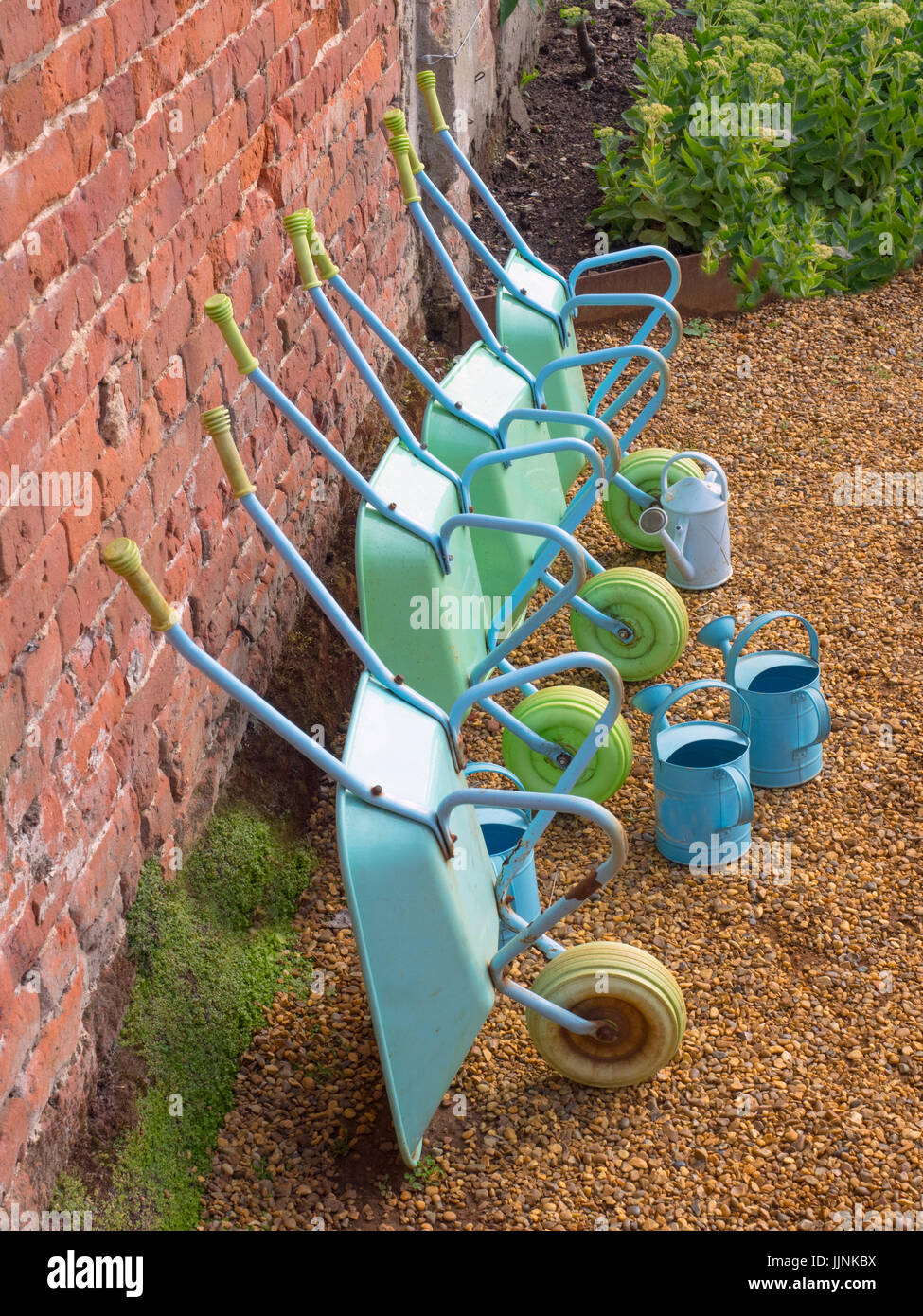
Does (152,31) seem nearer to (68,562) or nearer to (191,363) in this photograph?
(191,363)

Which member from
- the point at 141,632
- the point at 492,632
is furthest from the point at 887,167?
the point at 141,632

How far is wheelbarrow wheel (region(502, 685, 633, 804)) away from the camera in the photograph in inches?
131

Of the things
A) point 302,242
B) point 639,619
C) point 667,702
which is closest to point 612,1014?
point 667,702

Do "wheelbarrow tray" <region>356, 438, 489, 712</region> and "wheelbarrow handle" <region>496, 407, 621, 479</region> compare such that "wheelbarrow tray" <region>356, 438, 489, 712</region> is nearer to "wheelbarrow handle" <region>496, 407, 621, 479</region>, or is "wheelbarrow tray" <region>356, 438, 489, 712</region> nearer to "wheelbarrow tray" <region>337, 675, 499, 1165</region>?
"wheelbarrow handle" <region>496, 407, 621, 479</region>

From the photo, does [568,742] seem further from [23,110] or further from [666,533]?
[23,110]

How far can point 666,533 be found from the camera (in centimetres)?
407

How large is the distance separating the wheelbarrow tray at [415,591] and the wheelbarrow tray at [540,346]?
101cm

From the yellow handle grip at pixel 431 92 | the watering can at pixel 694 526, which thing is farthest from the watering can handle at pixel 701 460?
the yellow handle grip at pixel 431 92

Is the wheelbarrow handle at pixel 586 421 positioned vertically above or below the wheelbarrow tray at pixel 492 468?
above

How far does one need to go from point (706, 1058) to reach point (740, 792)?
664 mm

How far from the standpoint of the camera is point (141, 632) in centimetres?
275

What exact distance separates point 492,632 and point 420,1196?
1432 mm

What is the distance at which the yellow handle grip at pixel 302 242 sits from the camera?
2.93 meters

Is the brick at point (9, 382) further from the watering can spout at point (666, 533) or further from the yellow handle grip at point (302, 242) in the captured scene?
the watering can spout at point (666, 533)
